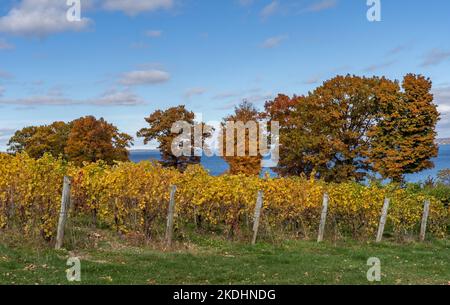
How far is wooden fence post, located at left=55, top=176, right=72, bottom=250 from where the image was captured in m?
11.0

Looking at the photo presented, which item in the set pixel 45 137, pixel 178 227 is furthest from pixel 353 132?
pixel 45 137

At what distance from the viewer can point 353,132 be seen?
41.2 metres

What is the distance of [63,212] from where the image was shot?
1111 centimetres

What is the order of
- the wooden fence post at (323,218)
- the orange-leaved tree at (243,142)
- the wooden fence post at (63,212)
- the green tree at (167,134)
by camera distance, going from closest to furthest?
the wooden fence post at (63,212), the wooden fence post at (323,218), the orange-leaved tree at (243,142), the green tree at (167,134)

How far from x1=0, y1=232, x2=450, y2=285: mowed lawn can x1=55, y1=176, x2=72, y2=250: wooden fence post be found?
47cm

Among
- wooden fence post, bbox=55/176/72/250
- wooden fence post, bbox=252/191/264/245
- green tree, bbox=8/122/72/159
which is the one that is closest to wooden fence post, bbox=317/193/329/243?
wooden fence post, bbox=252/191/264/245

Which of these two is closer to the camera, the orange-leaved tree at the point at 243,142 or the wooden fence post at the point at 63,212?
the wooden fence post at the point at 63,212

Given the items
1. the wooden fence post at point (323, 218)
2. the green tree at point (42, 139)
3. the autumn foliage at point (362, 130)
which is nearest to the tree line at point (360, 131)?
the autumn foliage at point (362, 130)

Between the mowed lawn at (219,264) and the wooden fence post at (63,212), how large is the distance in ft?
1.53

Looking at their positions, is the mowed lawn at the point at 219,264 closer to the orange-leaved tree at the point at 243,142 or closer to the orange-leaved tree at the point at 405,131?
the orange-leaved tree at the point at 405,131

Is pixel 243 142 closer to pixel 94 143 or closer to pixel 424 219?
pixel 94 143

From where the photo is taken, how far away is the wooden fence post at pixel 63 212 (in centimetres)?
1101

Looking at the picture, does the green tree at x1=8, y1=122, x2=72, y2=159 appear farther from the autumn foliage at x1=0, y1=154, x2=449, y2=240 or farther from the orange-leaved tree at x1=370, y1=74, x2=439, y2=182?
the autumn foliage at x1=0, y1=154, x2=449, y2=240
